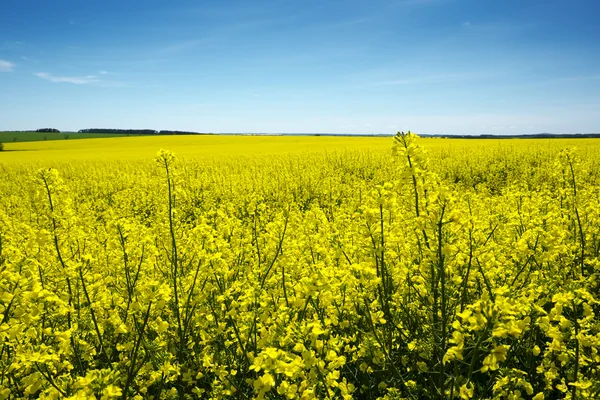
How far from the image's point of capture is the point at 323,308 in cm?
344

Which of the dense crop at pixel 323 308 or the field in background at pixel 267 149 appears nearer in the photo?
the dense crop at pixel 323 308

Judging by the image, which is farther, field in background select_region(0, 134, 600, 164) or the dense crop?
field in background select_region(0, 134, 600, 164)

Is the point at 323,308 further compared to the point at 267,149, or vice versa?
the point at 267,149

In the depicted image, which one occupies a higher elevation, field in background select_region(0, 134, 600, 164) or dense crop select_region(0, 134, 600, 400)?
field in background select_region(0, 134, 600, 164)

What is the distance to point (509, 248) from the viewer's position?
4.36m

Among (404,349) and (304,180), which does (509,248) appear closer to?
(404,349)

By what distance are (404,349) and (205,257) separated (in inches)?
77.8

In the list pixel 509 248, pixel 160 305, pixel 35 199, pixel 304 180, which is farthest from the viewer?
pixel 304 180

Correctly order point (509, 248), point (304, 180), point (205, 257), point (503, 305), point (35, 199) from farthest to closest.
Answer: point (304, 180)
point (509, 248)
point (35, 199)
point (205, 257)
point (503, 305)

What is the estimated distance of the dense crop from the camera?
2.31 m

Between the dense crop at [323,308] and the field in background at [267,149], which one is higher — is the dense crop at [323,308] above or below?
below

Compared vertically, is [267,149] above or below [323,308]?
above

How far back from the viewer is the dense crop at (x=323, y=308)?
2.31 metres

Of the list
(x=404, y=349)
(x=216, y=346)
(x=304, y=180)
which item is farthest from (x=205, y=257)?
(x=304, y=180)
